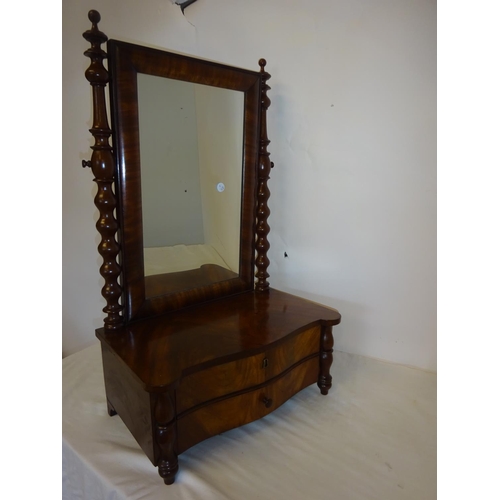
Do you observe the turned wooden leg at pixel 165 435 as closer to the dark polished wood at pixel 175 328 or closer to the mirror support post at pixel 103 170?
the dark polished wood at pixel 175 328

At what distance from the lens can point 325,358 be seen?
1119 millimetres

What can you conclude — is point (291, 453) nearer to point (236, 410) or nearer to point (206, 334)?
point (236, 410)

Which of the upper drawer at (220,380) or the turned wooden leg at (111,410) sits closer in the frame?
the upper drawer at (220,380)

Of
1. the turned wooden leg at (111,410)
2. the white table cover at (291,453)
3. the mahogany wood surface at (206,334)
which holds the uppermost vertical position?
the mahogany wood surface at (206,334)

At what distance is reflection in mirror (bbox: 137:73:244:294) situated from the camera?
1.00 meters

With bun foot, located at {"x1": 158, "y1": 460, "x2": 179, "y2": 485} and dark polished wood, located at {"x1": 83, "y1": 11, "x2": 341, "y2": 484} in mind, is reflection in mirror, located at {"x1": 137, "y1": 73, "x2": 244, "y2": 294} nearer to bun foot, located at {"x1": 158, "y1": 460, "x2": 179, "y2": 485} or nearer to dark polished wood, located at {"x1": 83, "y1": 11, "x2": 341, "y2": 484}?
dark polished wood, located at {"x1": 83, "y1": 11, "x2": 341, "y2": 484}

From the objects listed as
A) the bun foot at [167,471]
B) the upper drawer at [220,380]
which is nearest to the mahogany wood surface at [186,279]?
the upper drawer at [220,380]

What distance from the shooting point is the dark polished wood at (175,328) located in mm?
832

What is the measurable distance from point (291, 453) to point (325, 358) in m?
0.30

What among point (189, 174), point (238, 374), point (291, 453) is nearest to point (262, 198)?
point (189, 174)
